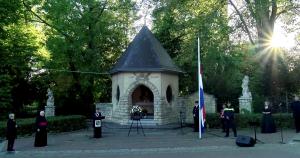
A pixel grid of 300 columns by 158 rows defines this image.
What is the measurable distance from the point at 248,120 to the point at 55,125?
11059mm

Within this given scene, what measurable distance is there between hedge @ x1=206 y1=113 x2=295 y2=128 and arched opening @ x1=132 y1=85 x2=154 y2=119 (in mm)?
5684

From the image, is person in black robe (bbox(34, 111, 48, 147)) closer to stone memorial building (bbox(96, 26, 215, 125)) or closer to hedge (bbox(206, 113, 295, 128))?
stone memorial building (bbox(96, 26, 215, 125))

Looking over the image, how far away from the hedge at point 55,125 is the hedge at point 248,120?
8.17m

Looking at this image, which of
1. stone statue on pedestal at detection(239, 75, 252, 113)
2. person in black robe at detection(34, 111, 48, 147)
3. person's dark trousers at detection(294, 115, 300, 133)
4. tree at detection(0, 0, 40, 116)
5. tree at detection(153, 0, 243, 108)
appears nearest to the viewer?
person in black robe at detection(34, 111, 48, 147)

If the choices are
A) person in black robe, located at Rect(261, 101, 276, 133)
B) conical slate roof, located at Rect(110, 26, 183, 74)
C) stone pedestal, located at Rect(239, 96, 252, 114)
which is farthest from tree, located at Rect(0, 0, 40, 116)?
person in black robe, located at Rect(261, 101, 276, 133)

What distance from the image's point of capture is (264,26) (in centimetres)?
2820

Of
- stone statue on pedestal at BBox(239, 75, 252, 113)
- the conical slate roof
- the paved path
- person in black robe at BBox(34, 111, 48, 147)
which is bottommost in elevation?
the paved path

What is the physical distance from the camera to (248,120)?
23.6 m

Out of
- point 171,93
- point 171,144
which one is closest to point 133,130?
point 171,93

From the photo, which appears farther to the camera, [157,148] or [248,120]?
[248,120]

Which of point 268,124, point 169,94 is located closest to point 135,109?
point 169,94

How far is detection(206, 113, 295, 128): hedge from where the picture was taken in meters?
22.8

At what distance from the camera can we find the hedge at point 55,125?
21891mm

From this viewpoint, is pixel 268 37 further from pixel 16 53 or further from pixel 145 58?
pixel 16 53
